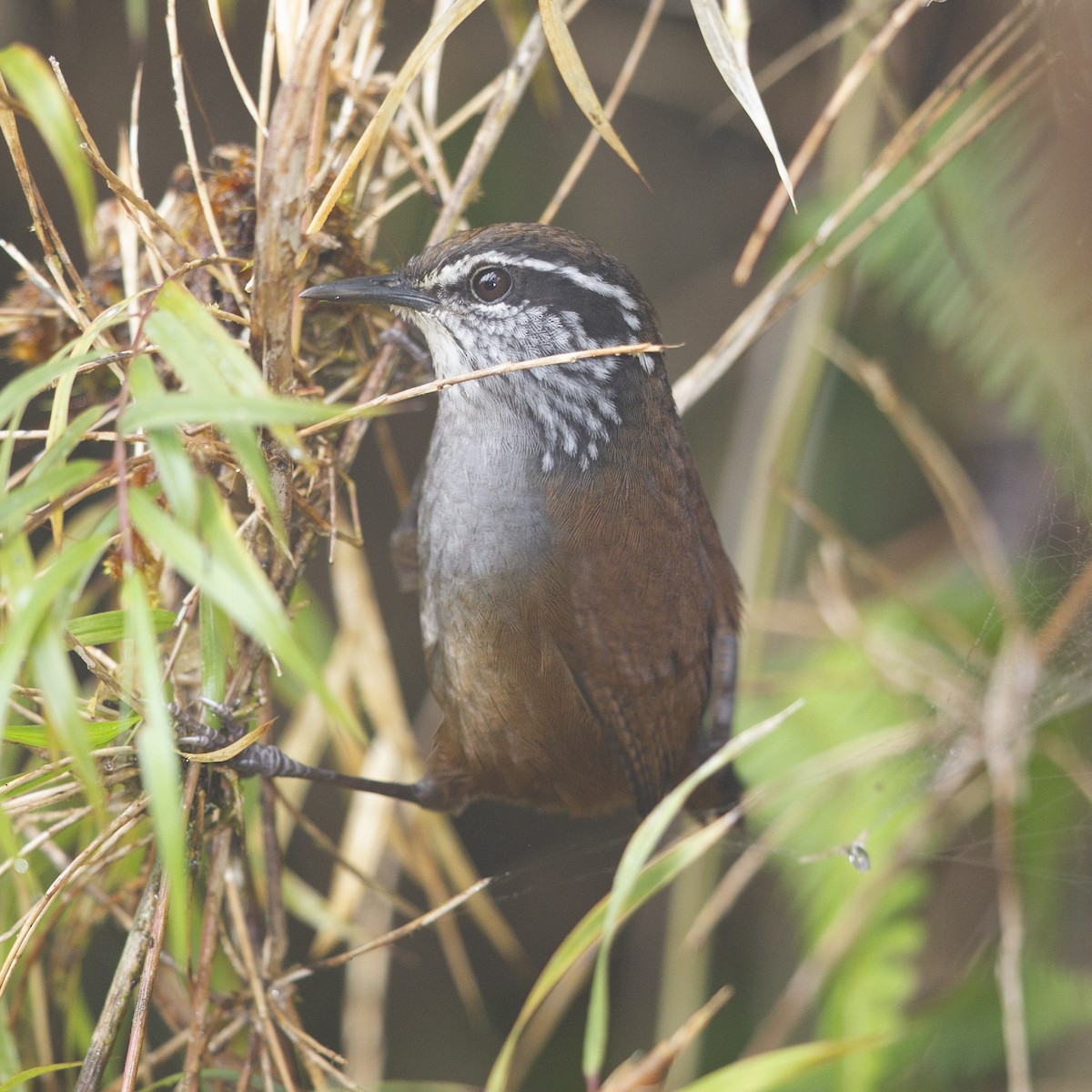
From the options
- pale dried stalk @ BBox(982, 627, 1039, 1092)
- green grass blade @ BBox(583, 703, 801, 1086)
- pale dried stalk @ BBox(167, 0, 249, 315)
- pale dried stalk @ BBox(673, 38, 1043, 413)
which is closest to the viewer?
green grass blade @ BBox(583, 703, 801, 1086)

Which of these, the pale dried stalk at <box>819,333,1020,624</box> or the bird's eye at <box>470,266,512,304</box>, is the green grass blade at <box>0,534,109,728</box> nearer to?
the bird's eye at <box>470,266,512,304</box>

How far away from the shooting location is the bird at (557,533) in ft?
6.89

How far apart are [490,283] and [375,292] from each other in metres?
0.27

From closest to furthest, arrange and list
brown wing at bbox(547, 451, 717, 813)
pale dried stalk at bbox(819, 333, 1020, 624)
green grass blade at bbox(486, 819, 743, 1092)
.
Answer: green grass blade at bbox(486, 819, 743, 1092) < brown wing at bbox(547, 451, 717, 813) < pale dried stalk at bbox(819, 333, 1020, 624)

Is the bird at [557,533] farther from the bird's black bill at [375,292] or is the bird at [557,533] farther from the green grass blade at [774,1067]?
the green grass blade at [774,1067]

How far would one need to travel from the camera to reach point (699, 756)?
240 centimetres

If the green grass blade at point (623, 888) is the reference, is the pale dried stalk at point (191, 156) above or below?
above

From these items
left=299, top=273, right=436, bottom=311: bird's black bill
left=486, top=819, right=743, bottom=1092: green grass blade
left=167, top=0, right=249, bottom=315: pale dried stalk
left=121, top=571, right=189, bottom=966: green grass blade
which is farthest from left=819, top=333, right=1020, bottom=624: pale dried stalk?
left=121, top=571, right=189, bottom=966: green grass blade

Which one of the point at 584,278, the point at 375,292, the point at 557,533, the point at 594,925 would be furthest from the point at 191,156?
the point at 594,925

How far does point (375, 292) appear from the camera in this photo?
2008 mm

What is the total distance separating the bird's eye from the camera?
2.16m

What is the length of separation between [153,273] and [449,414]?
61 cm

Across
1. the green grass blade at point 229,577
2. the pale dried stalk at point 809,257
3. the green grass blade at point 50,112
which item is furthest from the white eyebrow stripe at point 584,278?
the green grass blade at point 229,577

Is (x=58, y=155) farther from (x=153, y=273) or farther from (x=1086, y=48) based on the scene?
(x=1086, y=48)
